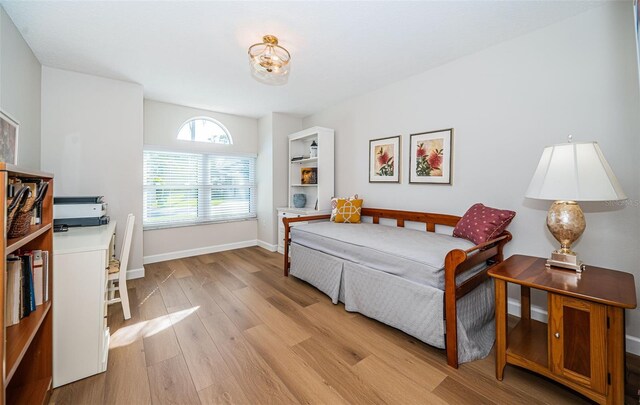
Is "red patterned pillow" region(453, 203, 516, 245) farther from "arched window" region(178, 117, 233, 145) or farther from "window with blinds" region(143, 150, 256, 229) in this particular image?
"arched window" region(178, 117, 233, 145)

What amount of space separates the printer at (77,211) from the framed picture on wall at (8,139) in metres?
0.45

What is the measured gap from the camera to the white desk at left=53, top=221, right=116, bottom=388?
4.69 ft

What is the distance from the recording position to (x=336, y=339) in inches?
73.8

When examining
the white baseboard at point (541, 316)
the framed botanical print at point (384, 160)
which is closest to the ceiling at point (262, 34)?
the framed botanical print at point (384, 160)

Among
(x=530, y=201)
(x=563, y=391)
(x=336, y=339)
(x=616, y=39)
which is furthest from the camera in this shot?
(x=530, y=201)

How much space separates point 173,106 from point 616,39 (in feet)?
15.1

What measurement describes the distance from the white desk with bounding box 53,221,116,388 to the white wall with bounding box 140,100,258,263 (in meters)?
2.31

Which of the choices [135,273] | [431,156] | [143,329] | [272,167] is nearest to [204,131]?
[272,167]

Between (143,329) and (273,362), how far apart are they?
1148 mm

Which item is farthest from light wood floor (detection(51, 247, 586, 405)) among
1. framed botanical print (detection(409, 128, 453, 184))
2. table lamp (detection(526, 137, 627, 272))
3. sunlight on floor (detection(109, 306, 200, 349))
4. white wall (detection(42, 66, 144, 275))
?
framed botanical print (detection(409, 128, 453, 184))

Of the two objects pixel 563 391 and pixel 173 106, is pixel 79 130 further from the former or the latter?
pixel 563 391

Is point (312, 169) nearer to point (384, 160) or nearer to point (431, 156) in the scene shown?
point (384, 160)

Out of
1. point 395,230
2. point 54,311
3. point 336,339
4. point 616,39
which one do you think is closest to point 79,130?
point 54,311

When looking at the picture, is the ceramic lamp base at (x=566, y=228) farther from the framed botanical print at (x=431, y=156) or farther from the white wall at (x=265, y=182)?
the white wall at (x=265, y=182)
